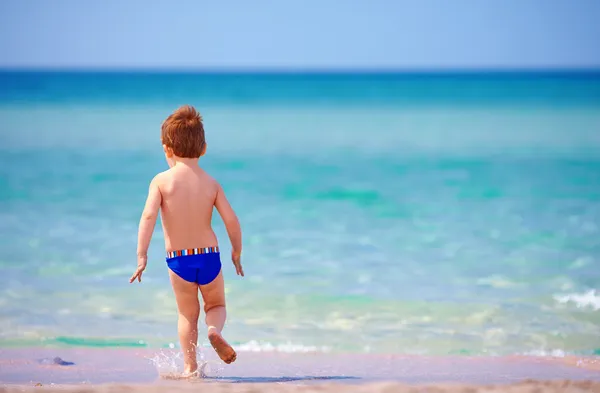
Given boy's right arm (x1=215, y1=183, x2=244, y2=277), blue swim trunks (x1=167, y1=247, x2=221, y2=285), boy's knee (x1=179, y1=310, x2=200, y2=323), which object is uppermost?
boy's right arm (x1=215, y1=183, x2=244, y2=277)

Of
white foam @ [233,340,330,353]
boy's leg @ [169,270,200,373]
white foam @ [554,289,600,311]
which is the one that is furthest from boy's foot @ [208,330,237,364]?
white foam @ [554,289,600,311]

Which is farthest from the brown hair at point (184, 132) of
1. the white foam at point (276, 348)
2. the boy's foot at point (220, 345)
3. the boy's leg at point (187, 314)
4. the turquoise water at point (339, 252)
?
A: the turquoise water at point (339, 252)

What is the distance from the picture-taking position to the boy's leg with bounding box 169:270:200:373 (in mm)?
4469

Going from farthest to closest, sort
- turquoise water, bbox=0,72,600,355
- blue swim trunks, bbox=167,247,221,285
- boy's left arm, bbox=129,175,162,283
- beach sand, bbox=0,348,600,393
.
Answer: turquoise water, bbox=0,72,600,355 → blue swim trunks, bbox=167,247,221,285 → boy's left arm, bbox=129,175,162,283 → beach sand, bbox=0,348,600,393

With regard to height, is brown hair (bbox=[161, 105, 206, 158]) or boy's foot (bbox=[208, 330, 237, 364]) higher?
brown hair (bbox=[161, 105, 206, 158])

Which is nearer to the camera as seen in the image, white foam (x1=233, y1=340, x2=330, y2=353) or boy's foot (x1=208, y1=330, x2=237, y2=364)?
boy's foot (x1=208, y1=330, x2=237, y2=364)

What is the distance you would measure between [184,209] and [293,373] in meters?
1.10

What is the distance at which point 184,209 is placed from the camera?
14.6ft

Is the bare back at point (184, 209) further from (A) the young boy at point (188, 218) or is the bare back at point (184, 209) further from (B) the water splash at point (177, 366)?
(B) the water splash at point (177, 366)

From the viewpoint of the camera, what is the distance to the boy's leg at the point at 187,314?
4.47 metres

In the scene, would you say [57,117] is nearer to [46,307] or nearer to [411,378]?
[46,307]

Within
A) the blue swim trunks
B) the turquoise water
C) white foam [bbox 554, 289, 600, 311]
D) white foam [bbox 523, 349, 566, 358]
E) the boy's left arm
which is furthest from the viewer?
white foam [bbox 554, 289, 600, 311]

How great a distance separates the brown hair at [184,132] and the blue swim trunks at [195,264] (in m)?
0.49

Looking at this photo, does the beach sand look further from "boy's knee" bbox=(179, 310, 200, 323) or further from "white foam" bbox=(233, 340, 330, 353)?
"boy's knee" bbox=(179, 310, 200, 323)
